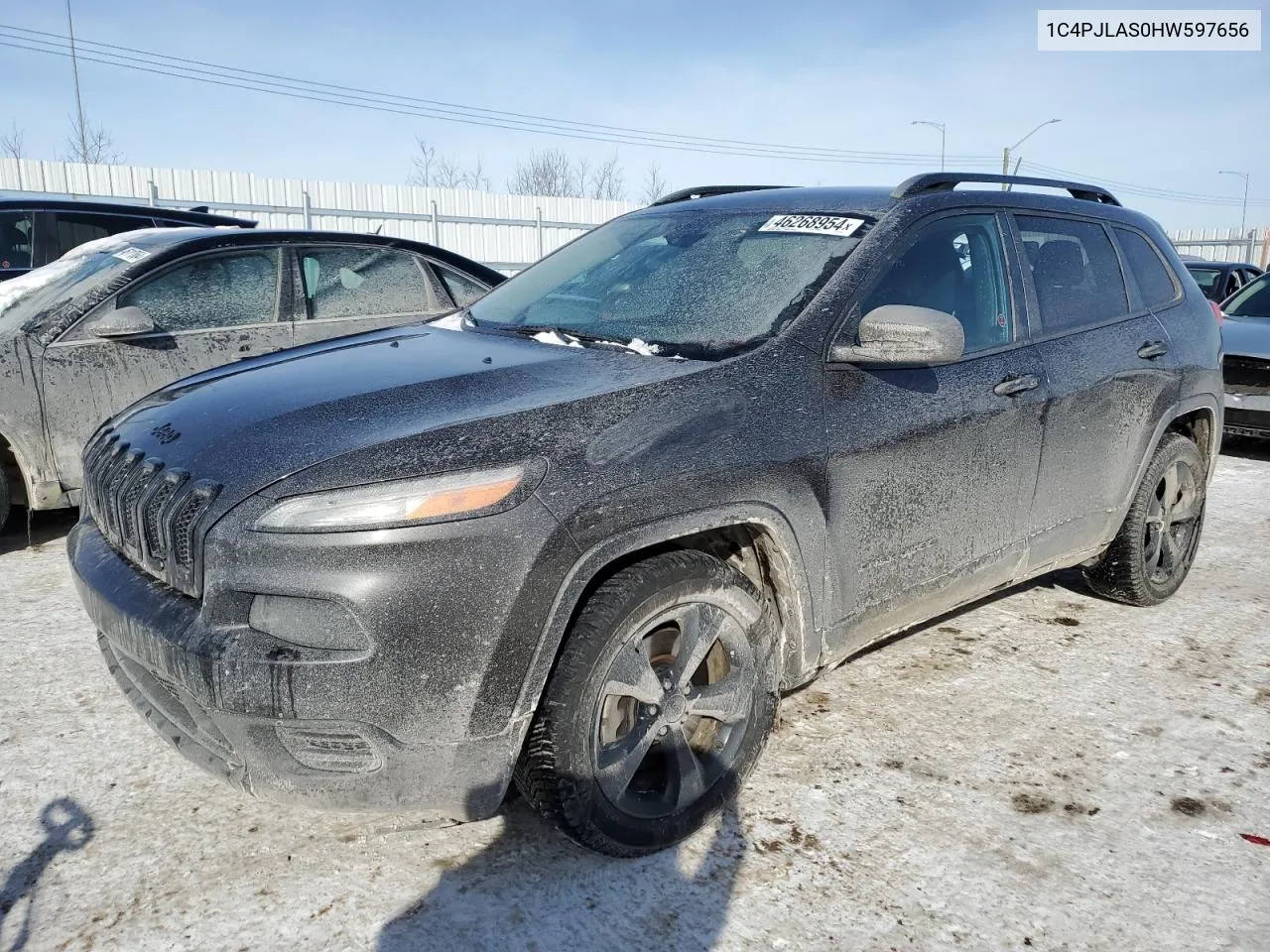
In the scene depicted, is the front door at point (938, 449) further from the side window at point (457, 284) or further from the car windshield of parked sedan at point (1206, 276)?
the car windshield of parked sedan at point (1206, 276)

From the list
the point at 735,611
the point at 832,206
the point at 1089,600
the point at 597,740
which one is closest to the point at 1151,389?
the point at 1089,600

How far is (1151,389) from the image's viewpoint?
4051 millimetres

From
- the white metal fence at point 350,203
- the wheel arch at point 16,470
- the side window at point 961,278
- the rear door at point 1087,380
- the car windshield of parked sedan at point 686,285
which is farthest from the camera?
the white metal fence at point 350,203

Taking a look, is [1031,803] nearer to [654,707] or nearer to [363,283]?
[654,707]

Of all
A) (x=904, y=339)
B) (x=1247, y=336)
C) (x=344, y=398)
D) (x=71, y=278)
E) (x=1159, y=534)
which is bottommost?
(x=1159, y=534)

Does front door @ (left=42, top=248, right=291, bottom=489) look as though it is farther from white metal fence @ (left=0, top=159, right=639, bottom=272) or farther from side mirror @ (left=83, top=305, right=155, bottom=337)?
white metal fence @ (left=0, top=159, right=639, bottom=272)

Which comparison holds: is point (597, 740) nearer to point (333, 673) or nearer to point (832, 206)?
point (333, 673)

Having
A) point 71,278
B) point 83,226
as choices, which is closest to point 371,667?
point 71,278

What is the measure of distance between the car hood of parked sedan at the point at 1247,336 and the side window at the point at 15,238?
898cm

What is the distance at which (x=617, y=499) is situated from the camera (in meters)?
2.28

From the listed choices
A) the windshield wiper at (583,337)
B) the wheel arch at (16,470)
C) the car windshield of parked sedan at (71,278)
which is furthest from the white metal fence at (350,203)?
the windshield wiper at (583,337)

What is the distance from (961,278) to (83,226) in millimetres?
6611

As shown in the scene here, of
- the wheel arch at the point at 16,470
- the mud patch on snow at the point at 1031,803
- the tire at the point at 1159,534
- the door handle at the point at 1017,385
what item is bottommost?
the mud patch on snow at the point at 1031,803

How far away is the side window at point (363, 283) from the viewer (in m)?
5.80
